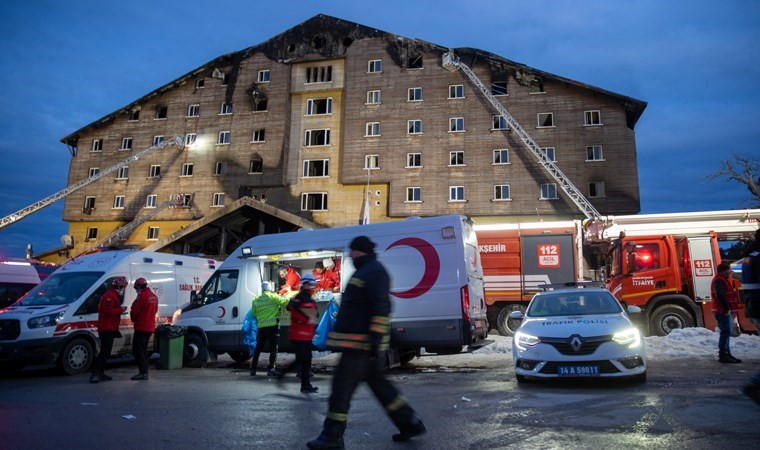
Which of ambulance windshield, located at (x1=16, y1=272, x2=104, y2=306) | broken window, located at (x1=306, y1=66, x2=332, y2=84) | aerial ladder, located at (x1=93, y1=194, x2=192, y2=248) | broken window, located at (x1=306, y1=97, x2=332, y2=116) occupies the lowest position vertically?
ambulance windshield, located at (x1=16, y1=272, x2=104, y2=306)

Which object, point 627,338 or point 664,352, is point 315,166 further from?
point 627,338

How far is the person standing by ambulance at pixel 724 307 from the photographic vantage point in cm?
1053

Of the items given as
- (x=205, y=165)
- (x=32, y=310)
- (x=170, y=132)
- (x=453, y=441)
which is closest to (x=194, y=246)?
(x=205, y=165)

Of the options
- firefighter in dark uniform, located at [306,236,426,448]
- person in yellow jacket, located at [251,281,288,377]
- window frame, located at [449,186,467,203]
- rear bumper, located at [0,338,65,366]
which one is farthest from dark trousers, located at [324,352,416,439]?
window frame, located at [449,186,467,203]

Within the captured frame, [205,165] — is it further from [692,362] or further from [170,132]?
[692,362]

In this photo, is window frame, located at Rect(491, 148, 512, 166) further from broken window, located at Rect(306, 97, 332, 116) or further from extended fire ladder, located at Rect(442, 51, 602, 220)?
broken window, located at Rect(306, 97, 332, 116)

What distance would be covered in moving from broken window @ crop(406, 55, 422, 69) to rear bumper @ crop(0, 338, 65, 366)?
3114 centimetres

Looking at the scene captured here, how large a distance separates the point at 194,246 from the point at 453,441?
3334 centimetres

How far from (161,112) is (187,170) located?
6.09 meters

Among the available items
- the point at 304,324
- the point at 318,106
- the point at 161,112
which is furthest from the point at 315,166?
the point at 304,324

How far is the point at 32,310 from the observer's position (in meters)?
10.7

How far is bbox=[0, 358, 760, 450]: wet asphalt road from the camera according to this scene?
4.75 metres

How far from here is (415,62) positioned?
37.3 m

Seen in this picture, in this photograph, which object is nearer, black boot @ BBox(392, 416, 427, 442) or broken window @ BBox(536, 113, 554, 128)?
black boot @ BBox(392, 416, 427, 442)
